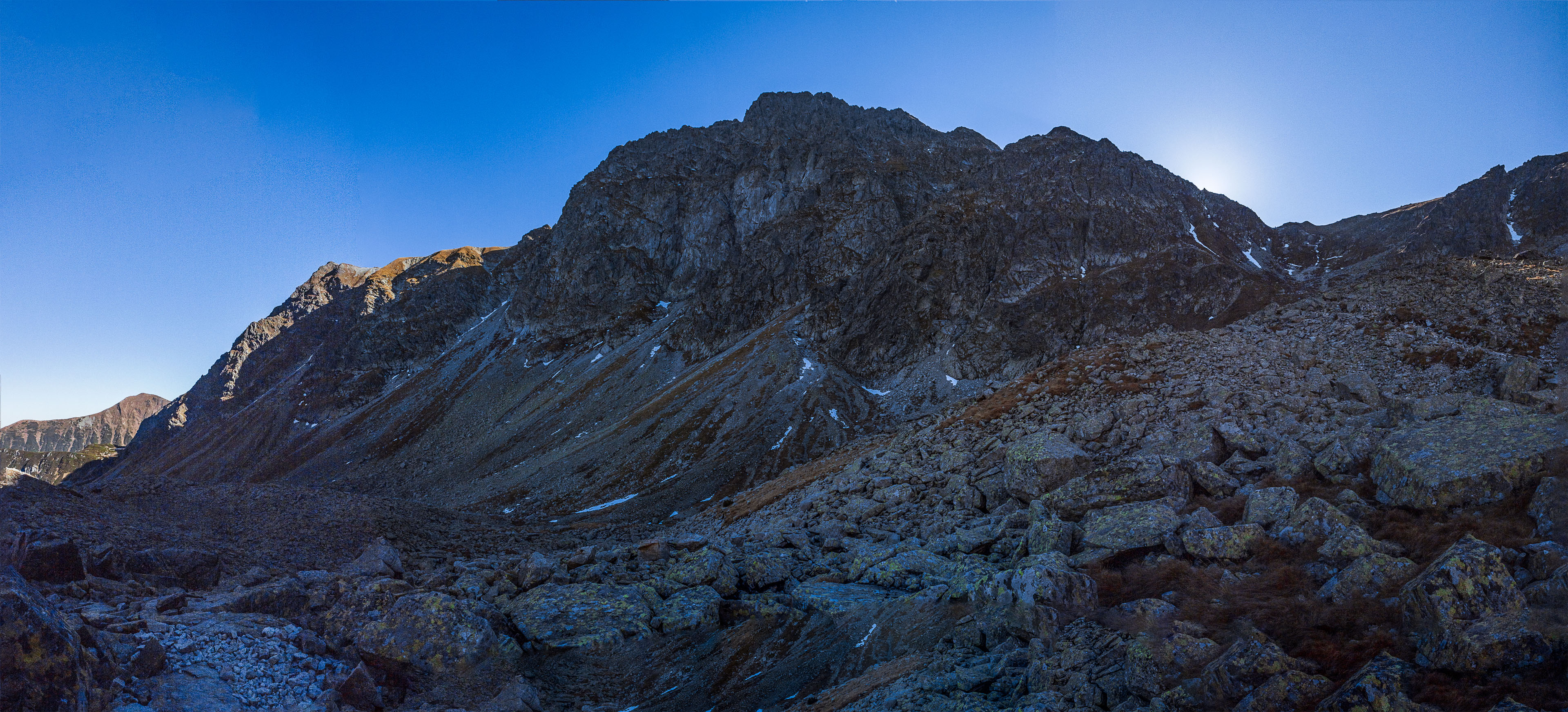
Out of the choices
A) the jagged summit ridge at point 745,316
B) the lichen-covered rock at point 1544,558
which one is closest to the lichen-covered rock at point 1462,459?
the lichen-covered rock at point 1544,558

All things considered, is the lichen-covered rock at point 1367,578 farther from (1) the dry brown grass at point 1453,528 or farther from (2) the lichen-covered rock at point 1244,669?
(2) the lichen-covered rock at point 1244,669

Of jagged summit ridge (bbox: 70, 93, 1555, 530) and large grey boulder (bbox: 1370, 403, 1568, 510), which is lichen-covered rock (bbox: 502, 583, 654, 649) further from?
jagged summit ridge (bbox: 70, 93, 1555, 530)

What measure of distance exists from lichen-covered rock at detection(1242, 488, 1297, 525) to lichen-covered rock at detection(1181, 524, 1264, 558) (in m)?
0.59

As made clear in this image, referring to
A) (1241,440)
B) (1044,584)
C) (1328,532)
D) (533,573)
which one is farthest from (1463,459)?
(533,573)

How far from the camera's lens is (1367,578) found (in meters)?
10.3

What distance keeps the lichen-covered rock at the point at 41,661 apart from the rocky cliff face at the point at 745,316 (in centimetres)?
3392

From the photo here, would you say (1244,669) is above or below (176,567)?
below

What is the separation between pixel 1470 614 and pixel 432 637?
18.4 meters

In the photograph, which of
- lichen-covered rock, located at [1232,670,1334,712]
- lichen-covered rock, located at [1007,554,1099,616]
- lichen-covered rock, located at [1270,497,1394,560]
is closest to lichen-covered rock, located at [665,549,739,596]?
lichen-covered rock, located at [1007,554,1099,616]

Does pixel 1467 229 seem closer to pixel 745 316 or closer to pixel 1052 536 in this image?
pixel 745 316

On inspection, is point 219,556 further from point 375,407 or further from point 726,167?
point 726,167

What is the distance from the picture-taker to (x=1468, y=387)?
22.0 meters

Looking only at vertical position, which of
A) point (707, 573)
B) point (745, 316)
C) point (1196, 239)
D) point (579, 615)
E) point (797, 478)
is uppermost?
point (745, 316)

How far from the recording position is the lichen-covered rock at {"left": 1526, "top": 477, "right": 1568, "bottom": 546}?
1015cm
